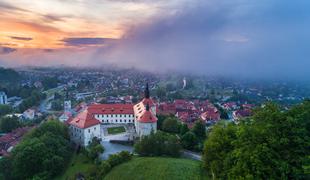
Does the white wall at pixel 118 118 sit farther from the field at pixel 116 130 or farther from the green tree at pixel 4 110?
the green tree at pixel 4 110

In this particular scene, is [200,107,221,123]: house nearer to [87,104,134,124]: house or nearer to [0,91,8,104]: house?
[87,104,134,124]: house

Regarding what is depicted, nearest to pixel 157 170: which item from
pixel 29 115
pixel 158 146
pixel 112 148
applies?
pixel 158 146

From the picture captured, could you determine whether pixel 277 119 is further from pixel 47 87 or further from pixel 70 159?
pixel 47 87

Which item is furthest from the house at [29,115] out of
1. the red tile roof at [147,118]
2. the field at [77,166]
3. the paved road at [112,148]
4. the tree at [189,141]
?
the tree at [189,141]

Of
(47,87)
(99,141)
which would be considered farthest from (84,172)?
(47,87)

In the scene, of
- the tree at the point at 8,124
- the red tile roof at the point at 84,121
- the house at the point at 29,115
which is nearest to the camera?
the red tile roof at the point at 84,121

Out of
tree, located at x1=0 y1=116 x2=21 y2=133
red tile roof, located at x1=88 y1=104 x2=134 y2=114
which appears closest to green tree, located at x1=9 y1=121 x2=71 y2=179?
red tile roof, located at x1=88 y1=104 x2=134 y2=114

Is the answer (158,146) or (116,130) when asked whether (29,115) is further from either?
(158,146)
